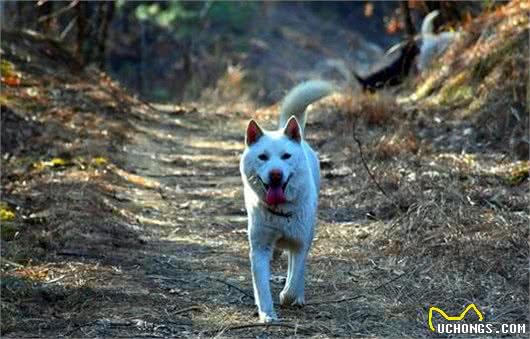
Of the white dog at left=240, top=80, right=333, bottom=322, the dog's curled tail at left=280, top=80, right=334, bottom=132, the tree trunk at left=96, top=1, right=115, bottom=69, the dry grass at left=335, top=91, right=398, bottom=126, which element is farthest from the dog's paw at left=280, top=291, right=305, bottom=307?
the tree trunk at left=96, top=1, right=115, bottom=69

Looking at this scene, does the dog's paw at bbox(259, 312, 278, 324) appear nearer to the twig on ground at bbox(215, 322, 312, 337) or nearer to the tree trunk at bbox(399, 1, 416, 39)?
the twig on ground at bbox(215, 322, 312, 337)

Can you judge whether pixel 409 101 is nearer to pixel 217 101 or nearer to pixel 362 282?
pixel 217 101

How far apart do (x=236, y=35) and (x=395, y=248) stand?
86.1ft

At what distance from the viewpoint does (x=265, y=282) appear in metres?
5.08

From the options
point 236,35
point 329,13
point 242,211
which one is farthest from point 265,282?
point 329,13

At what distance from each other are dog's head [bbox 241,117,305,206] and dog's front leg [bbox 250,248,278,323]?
12.1 inches

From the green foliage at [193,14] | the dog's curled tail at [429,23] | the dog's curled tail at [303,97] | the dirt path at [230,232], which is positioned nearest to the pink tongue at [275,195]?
the dirt path at [230,232]

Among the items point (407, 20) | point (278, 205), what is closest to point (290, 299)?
point (278, 205)

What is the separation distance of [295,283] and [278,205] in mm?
455

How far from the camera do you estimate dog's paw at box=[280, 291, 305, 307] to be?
5.29 meters

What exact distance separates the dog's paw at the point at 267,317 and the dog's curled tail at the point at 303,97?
5.84 feet

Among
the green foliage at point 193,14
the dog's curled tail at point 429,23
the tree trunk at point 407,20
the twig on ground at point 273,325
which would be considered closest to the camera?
the twig on ground at point 273,325

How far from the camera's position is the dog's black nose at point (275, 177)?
5035 millimetres

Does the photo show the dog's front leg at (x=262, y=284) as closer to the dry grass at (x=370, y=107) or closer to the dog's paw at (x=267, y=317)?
the dog's paw at (x=267, y=317)
